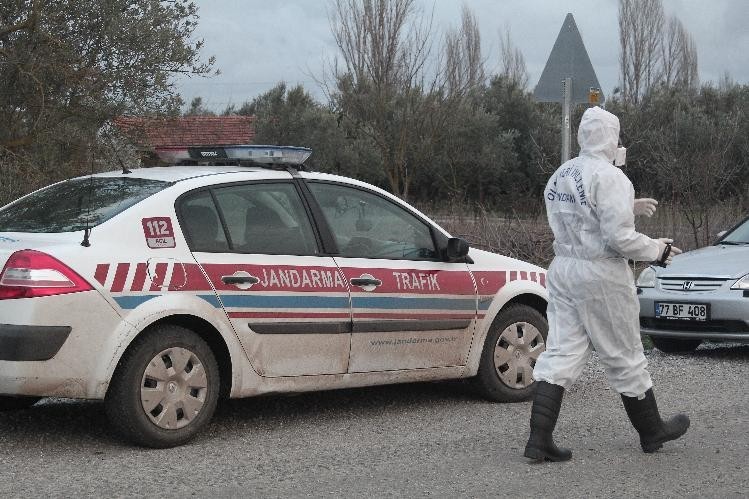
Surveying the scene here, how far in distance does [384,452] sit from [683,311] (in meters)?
4.28

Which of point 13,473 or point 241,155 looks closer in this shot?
point 13,473

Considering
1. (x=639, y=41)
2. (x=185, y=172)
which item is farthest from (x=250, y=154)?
(x=639, y=41)

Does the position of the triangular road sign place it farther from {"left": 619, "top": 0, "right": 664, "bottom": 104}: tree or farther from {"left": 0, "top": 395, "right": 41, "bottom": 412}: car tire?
{"left": 619, "top": 0, "right": 664, "bottom": 104}: tree

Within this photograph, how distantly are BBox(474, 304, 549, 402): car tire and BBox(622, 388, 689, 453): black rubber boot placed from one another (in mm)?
1435

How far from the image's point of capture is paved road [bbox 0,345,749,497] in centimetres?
528

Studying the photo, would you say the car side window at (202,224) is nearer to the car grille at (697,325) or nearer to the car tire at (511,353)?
the car tire at (511,353)

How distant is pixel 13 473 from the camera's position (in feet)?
17.8

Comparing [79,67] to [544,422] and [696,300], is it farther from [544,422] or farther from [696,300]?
[544,422]

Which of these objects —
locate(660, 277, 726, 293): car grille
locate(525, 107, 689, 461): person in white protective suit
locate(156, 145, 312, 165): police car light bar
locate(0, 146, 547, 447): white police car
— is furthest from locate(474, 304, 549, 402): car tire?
locate(660, 277, 726, 293): car grille

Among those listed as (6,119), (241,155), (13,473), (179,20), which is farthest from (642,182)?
(13,473)

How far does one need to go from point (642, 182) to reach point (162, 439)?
22.8 meters

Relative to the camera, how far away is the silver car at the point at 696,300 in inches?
366

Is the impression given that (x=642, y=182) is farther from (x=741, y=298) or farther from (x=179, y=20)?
(x=741, y=298)

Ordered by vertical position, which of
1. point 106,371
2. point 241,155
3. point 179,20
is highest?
point 179,20
